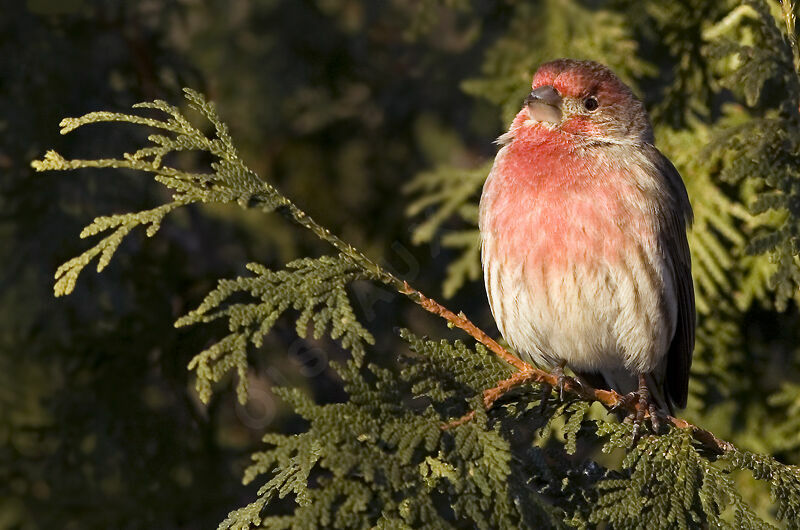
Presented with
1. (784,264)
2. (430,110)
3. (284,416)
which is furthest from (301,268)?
(430,110)

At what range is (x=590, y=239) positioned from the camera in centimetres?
407

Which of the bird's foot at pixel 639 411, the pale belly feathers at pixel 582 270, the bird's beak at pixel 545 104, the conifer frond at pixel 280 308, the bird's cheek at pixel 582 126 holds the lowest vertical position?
the bird's foot at pixel 639 411

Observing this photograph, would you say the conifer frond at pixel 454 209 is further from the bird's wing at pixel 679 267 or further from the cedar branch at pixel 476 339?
the cedar branch at pixel 476 339

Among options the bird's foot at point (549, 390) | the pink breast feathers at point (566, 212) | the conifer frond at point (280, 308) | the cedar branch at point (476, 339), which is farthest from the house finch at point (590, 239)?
the conifer frond at point (280, 308)

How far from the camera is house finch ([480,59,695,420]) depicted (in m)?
4.11

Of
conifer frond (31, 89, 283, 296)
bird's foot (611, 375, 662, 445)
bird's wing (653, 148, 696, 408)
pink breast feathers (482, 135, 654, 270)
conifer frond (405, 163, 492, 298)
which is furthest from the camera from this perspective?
conifer frond (405, 163, 492, 298)

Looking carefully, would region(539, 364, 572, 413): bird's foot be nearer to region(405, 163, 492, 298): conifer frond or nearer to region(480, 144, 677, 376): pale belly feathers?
region(480, 144, 677, 376): pale belly feathers

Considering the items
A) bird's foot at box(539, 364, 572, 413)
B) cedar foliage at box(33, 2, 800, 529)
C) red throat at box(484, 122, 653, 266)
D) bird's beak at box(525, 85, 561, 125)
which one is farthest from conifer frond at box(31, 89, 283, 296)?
bird's beak at box(525, 85, 561, 125)

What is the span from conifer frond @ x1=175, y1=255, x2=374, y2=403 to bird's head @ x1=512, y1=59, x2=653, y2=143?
5.64 feet

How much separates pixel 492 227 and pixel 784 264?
4.25 ft

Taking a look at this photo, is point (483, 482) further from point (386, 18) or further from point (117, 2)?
point (386, 18)

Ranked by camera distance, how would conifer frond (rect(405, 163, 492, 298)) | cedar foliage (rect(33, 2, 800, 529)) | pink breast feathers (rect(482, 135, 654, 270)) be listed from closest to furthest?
cedar foliage (rect(33, 2, 800, 529))
pink breast feathers (rect(482, 135, 654, 270))
conifer frond (rect(405, 163, 492, 298))

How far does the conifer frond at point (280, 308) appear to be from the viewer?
9.55 feet

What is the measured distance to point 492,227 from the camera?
14.5ft
